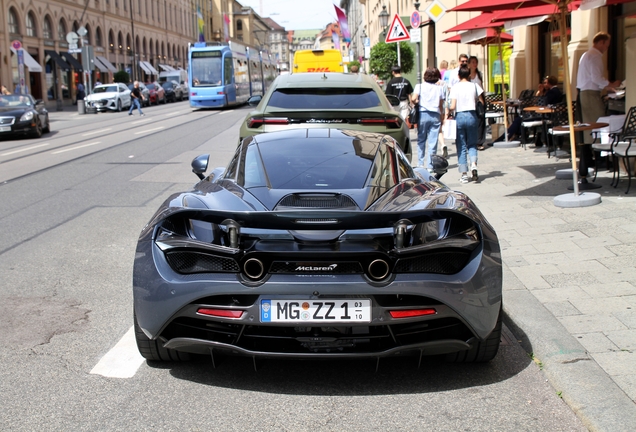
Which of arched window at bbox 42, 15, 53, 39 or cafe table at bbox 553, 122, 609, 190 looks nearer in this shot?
cafe table at bbox 553, 122, 609, 190

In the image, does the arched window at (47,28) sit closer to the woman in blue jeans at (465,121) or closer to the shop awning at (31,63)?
the shop awning at (31,63)

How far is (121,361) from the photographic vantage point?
460cm

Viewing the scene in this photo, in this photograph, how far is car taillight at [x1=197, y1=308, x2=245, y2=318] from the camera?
391cm

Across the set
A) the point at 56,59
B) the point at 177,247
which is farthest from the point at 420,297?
the point at 56,59

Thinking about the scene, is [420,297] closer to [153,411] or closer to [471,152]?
[153,411]

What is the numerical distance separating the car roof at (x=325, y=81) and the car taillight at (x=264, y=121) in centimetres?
65

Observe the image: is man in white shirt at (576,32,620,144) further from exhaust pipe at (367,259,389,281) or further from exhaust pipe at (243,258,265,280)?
exhaust pipe at (243,258,265,280)

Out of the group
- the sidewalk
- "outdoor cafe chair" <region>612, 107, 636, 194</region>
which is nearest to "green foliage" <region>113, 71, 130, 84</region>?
the sidewalk

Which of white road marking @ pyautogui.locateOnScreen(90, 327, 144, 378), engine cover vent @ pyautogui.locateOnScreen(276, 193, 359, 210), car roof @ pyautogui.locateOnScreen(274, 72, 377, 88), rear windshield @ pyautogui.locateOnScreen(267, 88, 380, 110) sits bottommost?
white road marking @ pyautogui.locateOnScreen(90, 327, 144, 378)

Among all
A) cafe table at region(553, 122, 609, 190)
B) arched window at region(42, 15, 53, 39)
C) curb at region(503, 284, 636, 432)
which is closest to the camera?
curb at region(503, 284, 636, 432)

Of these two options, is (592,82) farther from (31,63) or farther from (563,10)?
(31,63)

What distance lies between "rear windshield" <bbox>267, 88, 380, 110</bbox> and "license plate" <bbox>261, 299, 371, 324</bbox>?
19.9 ft

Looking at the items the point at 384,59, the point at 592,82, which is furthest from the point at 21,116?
the point at 592,82

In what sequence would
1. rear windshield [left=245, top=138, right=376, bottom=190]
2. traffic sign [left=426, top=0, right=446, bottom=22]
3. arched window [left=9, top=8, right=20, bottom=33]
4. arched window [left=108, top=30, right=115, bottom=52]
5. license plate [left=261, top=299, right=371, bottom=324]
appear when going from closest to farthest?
license plate [left=261, top=299, right=371, bottom=324], rear windshield [left=245, top=138, right=376, bottom=190], traffic sign [left=426, top=0, right=446, bottom=22], arched window [left=9, top=8, right=20, bottom=33], arched window [left=108, top=30, right=115, bottom=52]
